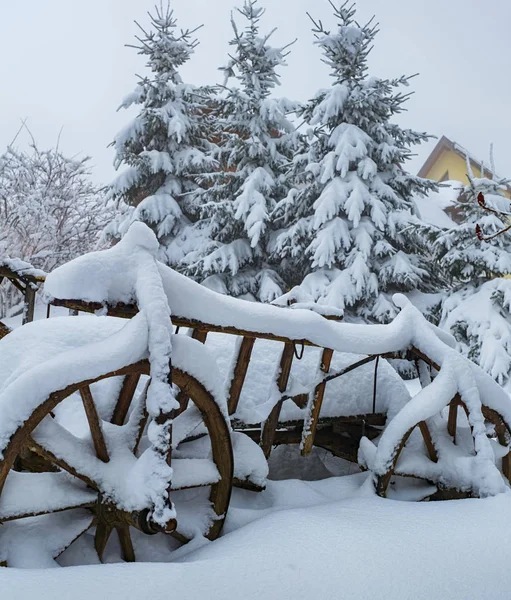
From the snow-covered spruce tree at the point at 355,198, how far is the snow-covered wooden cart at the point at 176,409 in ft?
19.9

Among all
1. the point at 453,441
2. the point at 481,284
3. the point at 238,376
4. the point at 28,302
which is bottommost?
the point at 453,441

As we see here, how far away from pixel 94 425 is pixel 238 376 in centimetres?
104

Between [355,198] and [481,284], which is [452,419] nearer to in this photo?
[481,284]

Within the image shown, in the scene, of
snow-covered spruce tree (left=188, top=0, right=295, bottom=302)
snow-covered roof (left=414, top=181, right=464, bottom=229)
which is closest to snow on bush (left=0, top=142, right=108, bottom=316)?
snow-covered spruce tree (left=188, top=0, right=295, bottom=302)

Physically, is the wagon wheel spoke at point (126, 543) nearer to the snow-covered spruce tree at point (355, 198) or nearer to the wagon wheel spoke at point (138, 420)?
the wagon wheel spoke at point (138, 420)

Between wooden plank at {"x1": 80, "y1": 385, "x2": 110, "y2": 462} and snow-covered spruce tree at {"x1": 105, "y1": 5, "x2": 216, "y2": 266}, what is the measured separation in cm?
1044

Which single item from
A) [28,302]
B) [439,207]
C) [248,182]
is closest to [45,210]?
[248,182]

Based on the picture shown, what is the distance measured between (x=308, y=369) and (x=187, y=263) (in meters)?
9.07

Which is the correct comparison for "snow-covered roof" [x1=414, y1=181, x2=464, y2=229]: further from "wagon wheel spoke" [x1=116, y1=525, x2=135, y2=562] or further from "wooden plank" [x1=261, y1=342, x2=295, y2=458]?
"wagon wheel spoke" [x1=116, y1=525, x2=135, y2=562]

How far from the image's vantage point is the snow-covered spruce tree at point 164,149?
12.9 m

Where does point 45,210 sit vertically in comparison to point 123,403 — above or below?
above

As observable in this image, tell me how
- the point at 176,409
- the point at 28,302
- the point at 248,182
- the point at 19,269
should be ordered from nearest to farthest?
the point at 176,409
the point at 19,269
the point at 28,302
the point at 248,182

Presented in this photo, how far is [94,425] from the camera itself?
2.41m

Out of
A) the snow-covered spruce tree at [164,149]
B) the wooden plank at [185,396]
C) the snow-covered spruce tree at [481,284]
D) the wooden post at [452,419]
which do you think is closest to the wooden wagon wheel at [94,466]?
the wooden plank at [185,396]
